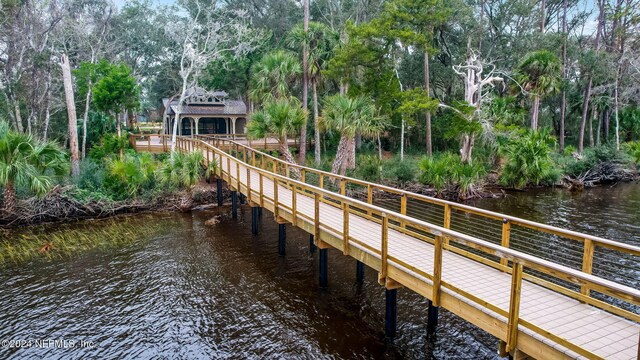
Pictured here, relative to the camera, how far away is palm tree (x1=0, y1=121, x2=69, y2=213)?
13.9m

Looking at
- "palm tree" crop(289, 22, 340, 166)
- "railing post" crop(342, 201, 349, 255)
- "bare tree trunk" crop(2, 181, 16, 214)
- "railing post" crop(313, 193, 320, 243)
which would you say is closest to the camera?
"railing post" crop(342, 201, 349, 255)

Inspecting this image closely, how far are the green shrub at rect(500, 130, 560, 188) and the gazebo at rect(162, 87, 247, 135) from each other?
2084 centimetres

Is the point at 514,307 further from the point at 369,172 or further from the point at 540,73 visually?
the point at 540,73

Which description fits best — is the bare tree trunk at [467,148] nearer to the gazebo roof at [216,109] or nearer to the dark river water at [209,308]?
the dark river water at [209,308]

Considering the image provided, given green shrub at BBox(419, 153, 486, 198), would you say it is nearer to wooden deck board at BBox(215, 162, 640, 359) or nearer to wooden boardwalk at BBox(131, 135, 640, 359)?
wooden boardwalk at BBox(131, 135, 640, 359)

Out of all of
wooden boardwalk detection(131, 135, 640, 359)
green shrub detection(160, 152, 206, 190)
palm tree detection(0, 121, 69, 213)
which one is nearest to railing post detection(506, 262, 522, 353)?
wooden boardwalk detection(131, 135, 640, 359)

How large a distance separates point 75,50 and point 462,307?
31.6 m

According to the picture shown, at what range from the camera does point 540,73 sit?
24922 millimetres

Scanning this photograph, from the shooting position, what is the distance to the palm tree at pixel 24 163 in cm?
1390

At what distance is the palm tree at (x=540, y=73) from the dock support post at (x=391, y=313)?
2104cm

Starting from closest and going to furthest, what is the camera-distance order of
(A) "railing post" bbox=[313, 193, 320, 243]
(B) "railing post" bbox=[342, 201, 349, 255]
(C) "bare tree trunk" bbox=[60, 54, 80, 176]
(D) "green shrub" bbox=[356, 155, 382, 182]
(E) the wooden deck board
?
(E) the wooden deck board → (B) "railing post" bbox=[342, 201, 349, 255] → (A) "railing post" bbox=[313, 193, 320, 243] → (C) "bare tree trunk" bbox=[60, 54, 80, 176] → (D) "green shrub" bbox=[356, 155, 382, 182]

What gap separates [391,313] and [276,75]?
17136 mm


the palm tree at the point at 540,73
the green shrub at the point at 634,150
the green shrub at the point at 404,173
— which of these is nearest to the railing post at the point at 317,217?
the green shrub at the point at 404,173

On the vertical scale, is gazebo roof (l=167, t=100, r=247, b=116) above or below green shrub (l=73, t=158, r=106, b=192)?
above
